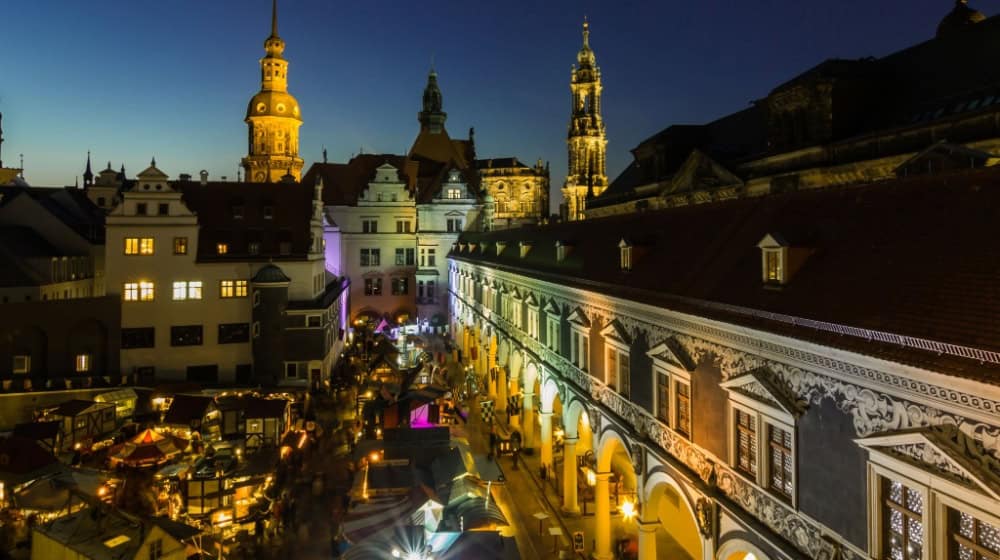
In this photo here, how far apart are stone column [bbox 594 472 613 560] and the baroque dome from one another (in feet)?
237

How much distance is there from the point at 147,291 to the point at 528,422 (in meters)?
23.0

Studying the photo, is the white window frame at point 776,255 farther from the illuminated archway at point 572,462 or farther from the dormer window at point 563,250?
the dormer window at point 563,250

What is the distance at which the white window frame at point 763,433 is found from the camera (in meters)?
10.0

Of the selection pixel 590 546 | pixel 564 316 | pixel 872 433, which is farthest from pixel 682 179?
pixel 872 433

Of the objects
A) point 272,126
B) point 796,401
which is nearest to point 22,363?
point 796,401

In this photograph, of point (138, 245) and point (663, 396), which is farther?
point (138, 245)

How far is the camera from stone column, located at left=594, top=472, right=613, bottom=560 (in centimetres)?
1875

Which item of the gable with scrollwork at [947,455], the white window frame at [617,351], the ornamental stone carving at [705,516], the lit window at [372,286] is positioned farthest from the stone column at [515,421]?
the lit window at [372,286]

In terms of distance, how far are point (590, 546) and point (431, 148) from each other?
61697 mm

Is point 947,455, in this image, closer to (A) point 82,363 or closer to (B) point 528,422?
(B) point 528,422

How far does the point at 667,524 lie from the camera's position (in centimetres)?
2109

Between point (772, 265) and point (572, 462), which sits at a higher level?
point (772, 265)

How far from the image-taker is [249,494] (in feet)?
64.6

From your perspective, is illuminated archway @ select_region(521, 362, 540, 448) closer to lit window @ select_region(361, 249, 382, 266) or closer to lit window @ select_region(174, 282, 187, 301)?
lit window @ select_region(174, 282, 187, 301)
